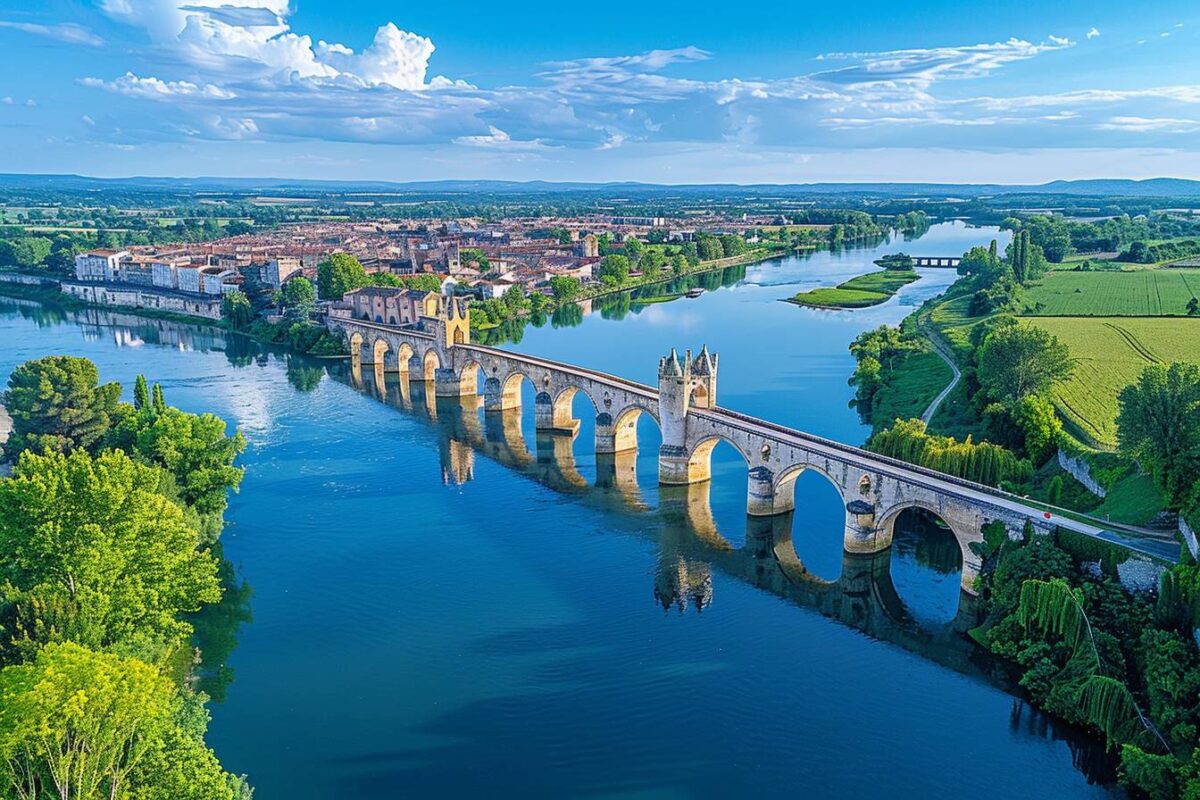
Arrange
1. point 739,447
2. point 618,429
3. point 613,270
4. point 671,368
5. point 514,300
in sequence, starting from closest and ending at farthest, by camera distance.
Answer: point 739,447 < point 671,368 < point 618,429 < point 514,300 < point 613,270

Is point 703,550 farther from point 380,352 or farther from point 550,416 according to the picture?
point 380,352

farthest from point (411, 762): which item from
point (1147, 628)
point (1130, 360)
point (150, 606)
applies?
point (1130, 360)

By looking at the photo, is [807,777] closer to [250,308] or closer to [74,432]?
[74,432]

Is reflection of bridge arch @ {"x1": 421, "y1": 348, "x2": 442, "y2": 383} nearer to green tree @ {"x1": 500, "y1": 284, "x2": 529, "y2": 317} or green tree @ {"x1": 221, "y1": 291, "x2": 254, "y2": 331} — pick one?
green tree @ {"x1": 500, "y1": 284, "x2": 529, "y2": 317}

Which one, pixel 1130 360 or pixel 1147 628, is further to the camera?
pixel 1130 360

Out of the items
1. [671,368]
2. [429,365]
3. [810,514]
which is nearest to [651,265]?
[429,365]

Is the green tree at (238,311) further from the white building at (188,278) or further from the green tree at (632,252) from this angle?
the green tree at (632,252)

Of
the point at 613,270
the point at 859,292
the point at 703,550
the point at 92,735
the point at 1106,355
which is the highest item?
the point at 613,270
